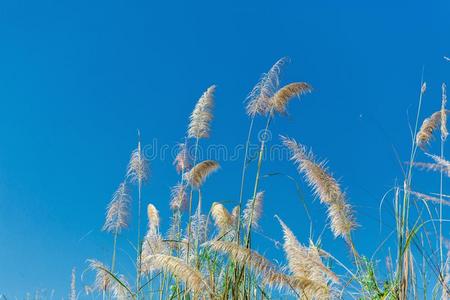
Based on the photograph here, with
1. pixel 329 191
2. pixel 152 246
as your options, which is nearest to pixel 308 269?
pixel 329 191

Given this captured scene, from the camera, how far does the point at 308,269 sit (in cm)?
398

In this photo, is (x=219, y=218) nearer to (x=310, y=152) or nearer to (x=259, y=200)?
(x=259, y=200)

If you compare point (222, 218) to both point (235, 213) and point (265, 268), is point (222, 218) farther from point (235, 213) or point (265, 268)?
point (265, 268)

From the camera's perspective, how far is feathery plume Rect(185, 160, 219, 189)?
496cm

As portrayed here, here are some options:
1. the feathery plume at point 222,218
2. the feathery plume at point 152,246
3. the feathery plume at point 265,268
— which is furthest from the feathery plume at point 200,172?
the feathery plume at point 265,268

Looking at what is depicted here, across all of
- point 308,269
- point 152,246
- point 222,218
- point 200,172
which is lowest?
point 308,269

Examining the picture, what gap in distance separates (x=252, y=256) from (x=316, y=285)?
490mm

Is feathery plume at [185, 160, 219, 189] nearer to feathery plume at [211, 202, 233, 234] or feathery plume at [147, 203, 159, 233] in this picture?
feathery plume at [211, 202, 233, 234]

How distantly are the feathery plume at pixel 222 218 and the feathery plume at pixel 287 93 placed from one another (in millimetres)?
1000

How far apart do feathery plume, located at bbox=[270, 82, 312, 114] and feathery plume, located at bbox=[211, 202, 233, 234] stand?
1.00 meters

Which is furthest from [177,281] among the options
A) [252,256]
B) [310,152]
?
[252,256]

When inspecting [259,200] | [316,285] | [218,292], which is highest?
[259,200]

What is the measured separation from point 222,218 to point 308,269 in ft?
4.30

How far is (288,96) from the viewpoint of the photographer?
4.87 meters
